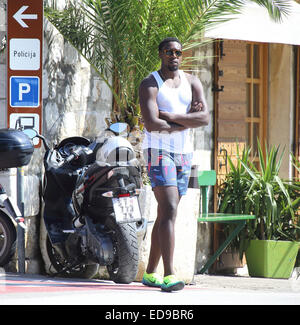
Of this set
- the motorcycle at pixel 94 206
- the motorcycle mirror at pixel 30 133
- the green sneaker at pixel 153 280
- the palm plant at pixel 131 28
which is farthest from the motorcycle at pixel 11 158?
the palm plant at pixel 131 28

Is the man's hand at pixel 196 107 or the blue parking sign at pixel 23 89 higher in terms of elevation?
the blue parking sign at pixel 23 89

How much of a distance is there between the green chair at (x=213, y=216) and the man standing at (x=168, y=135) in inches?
120

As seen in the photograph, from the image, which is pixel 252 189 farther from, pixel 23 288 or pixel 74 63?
pixel 23 288

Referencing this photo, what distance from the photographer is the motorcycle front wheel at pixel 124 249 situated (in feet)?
18.7

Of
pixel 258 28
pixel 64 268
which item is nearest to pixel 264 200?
pixel 258 28

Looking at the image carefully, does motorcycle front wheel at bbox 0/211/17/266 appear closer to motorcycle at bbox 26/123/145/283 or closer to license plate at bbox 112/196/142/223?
motorcycle at bbox 26/123/145/283

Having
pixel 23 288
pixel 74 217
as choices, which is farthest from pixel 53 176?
pixel 23 288

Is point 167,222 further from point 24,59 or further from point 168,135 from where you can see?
point 24,59

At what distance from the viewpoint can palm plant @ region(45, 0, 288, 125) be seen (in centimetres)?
745

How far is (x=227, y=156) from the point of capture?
30.9 ft

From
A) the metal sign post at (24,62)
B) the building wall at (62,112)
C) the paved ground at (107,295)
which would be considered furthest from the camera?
the building wall at (62,112)

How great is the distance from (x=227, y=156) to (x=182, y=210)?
2.32m

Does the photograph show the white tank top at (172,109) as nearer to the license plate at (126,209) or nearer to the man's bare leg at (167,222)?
the man's bare leg at (167,222)
